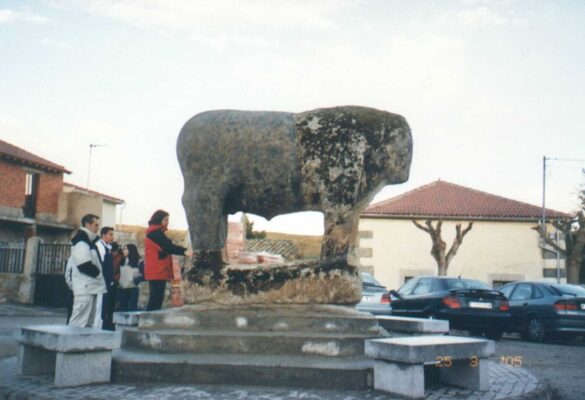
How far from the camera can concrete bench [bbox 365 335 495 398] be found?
541 cm

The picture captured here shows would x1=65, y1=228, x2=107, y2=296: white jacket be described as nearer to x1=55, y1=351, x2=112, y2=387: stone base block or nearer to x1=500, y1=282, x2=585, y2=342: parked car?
x1=55, y1=351, x2=112, y2=387: stone base block

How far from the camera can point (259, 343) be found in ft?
21.1

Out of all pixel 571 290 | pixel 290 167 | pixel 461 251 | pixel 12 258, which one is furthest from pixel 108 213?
pixel 290 167

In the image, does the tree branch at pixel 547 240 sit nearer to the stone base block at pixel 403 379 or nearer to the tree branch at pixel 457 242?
the tree branch at pixel 457 242

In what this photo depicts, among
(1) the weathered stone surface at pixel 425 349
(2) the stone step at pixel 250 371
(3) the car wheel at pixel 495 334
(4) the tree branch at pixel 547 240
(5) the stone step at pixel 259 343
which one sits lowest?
(3) the car wheel at pixel 495 334

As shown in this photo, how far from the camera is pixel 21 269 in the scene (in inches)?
830

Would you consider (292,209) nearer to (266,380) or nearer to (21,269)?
(266,380)

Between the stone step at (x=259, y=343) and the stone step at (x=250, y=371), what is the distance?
16 cm

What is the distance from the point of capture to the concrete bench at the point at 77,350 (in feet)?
18.7

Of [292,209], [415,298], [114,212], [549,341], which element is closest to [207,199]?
[292,209]

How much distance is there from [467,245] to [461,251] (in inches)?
17.1

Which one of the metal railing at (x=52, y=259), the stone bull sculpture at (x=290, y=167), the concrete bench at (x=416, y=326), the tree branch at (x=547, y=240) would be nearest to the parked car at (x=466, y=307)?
the concrete bench at (x=416, y=326)

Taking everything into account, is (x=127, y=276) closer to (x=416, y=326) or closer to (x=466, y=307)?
(x=416, y=326)

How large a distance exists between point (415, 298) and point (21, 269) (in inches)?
551
